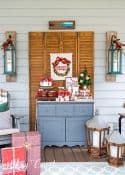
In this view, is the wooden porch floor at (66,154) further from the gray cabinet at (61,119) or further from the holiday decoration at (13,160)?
the holiday decoration at (13,160)

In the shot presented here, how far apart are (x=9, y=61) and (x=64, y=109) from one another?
4.45 feet

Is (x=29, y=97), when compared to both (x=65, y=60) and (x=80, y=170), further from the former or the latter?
(x=80, y=170)

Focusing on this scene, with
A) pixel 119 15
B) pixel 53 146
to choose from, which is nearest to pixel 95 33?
pixel 119 15

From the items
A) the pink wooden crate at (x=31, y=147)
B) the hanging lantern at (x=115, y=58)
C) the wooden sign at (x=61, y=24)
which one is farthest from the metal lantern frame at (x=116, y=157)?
the wooden sign at (x=61, y=24)

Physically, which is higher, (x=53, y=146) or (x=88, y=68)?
(x=88, y=68)

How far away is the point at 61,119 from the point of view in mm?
5980

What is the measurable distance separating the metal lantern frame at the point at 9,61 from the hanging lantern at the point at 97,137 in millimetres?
1778

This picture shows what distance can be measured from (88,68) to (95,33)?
0.67 meters

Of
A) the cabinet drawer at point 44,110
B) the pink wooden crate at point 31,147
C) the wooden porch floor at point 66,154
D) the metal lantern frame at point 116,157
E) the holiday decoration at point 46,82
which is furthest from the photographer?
the holiday decoration at point 46,82

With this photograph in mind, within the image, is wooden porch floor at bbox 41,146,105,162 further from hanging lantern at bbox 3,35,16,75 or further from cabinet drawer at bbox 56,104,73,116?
hanging lantern at bbox 3,35,16,75

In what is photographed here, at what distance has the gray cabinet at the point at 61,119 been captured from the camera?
5961mm

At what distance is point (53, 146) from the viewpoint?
6094mm

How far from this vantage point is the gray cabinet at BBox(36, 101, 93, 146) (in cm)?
596

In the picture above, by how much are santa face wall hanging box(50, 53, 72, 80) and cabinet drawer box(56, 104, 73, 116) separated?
65cm
